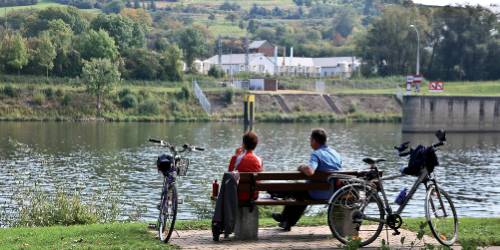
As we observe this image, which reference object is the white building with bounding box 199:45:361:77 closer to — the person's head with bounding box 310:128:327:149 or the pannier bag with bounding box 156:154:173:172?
the person's head with bounding box 310:128:327:149

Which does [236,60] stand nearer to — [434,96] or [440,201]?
[434,96]

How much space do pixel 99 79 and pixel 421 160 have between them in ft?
268

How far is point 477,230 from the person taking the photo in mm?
14141

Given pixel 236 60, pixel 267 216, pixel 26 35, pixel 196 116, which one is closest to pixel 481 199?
pixel 267 216

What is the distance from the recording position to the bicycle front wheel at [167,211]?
509 inches

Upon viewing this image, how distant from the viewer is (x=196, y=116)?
308 feet

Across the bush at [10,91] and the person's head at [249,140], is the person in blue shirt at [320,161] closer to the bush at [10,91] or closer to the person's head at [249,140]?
the person's head at [249,140]

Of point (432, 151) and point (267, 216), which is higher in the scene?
point (432, 151)

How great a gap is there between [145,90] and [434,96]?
31500 mm

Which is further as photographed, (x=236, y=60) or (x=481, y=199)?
(x=236, y=60)

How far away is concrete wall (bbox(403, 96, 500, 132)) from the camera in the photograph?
263 ft

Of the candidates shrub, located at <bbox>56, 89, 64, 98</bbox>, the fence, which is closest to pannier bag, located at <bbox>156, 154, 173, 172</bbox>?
shrub, located at <bbox>56, 89, 64, 98</bbox>

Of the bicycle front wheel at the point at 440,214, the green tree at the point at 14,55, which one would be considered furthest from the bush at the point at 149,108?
the bicycle front wheel at the point at 440,214

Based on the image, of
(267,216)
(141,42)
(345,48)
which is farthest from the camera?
(345,48)
